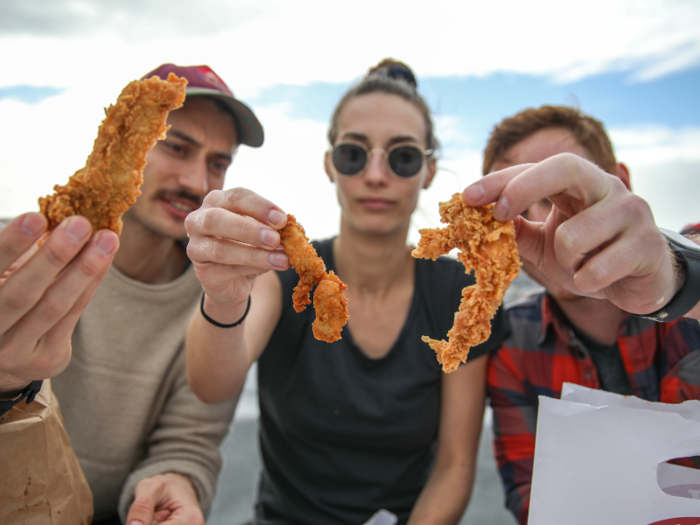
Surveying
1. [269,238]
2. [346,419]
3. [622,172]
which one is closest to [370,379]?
[346,419]

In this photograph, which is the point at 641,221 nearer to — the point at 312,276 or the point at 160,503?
the point at 312,276

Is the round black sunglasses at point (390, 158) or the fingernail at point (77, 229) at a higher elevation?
the round black sunglasses at point (390, 158)

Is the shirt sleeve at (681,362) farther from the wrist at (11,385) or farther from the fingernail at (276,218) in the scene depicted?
the wrist at (11,385)

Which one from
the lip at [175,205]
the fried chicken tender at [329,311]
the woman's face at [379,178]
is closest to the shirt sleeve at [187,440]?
the lip at [175,205]

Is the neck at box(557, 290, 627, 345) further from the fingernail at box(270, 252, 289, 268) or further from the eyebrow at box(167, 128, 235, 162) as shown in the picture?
the eyebrow at box(167, 128, 235, 162)

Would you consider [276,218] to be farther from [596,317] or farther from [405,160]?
[596,317]
